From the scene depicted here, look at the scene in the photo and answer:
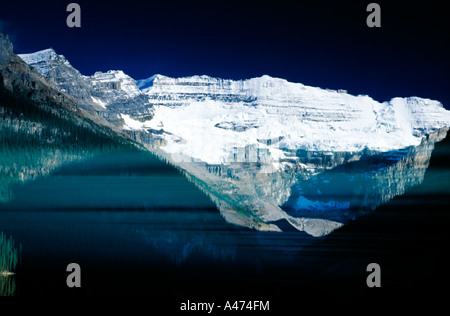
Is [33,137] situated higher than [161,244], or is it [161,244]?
[33,137]

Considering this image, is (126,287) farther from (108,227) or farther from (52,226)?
(108,227)

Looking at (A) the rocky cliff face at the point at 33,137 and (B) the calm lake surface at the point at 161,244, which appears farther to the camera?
(A) the rocky cliff face at the point at 33,137

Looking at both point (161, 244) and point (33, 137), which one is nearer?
point (33, 137)

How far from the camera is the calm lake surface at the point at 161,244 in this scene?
37375mm

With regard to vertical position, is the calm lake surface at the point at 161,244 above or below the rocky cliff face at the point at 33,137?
below

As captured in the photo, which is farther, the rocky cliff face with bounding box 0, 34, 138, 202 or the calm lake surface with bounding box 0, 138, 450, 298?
the rocky cliff face with bounding box 0, 34, 138, 202

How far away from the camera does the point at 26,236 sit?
4359 centimetres

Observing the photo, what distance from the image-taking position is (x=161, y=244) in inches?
2441

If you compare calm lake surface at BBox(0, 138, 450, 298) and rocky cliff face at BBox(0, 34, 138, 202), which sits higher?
rocky cliff face at BBox(0, 34, 138, 202)

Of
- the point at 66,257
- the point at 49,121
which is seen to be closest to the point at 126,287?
the point at 66,257

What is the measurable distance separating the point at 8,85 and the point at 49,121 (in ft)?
49.1

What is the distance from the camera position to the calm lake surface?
37375mm
